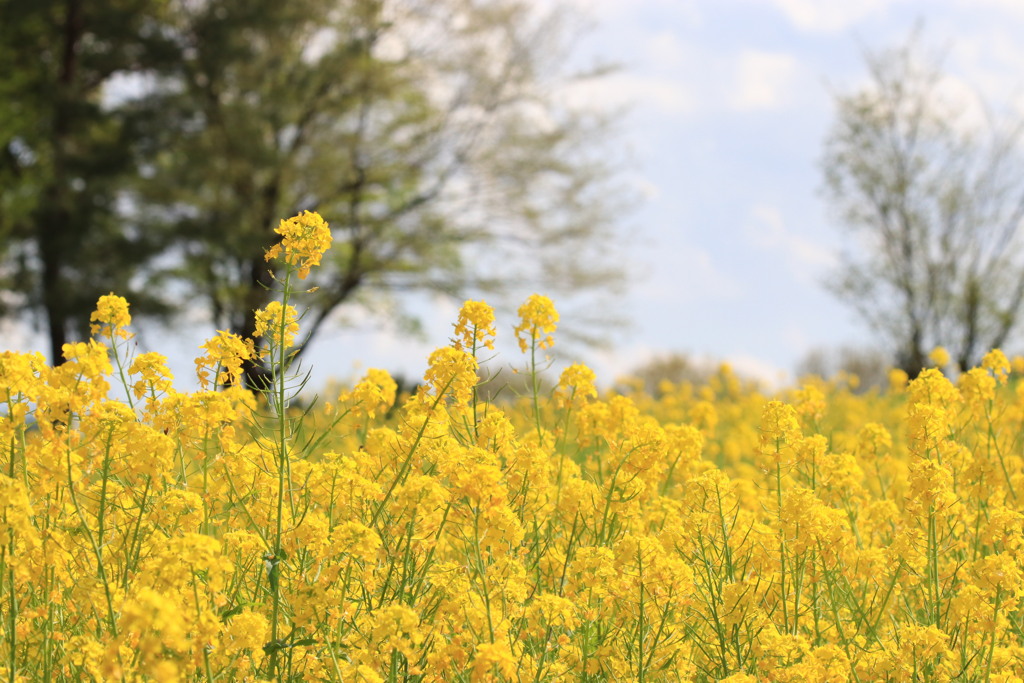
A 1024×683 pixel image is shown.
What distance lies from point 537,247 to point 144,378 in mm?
17797

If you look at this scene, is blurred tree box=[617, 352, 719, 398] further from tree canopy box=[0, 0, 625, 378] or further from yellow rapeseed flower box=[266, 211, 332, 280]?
yellow rapeseed flower box=[266, 211, 332, 280]

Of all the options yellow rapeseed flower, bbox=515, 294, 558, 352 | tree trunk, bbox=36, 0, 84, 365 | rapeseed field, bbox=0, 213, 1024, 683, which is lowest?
rapeseed field, bbox=0, 213, 1024, 683

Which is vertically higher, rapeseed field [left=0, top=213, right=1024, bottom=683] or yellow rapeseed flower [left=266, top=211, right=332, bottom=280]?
yellow rapeseed flower [left=266, top=211, right=332, bottom=280]

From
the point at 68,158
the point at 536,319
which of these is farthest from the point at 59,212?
the point at 536,319

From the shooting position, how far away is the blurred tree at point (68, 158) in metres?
17.8

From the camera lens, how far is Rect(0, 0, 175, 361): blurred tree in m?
17.8

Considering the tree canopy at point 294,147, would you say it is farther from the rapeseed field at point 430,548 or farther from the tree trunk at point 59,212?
the rapeseed field at point 430,548

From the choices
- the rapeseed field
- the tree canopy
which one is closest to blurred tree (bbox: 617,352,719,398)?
the tree canopy

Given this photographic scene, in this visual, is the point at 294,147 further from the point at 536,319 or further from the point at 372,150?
the point at 536,319

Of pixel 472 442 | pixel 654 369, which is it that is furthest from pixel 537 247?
pixel 654 369

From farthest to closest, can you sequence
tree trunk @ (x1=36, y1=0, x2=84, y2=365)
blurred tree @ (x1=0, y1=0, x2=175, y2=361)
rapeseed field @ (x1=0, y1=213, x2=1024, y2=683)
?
blurred tree @ (x1=0, y1=0, x2=175, y2=361) < tree trunk @ (x1=36, y1=0, x2=84, y2=365) < rapeseed field @ (x1=0, y1=213, x2=1024, y2=683)

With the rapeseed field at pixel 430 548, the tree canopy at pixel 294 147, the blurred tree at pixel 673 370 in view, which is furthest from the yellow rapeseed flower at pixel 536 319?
the blurred tree at pixel 673 370

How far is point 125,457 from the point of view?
3.73 meters

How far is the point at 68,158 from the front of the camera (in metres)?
18.3
